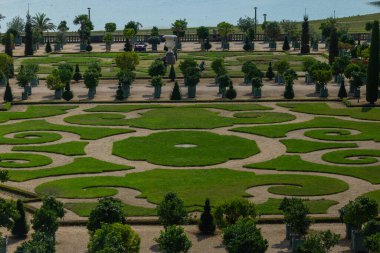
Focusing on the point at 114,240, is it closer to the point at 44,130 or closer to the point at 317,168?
the point at 317,168

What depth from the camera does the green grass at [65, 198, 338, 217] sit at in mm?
54594

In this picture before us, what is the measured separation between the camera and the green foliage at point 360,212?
159 feet

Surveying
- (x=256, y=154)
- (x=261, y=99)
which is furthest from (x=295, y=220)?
(x=261, y=99)

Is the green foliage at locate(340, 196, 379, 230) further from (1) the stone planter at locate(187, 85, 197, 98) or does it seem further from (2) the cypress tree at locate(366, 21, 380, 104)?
(1) the stone planter at locate(187, 85, 197, 98)

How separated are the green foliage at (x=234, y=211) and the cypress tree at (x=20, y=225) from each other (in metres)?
10.4

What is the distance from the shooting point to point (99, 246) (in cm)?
4141

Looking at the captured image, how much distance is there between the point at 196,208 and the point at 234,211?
20.7 feet

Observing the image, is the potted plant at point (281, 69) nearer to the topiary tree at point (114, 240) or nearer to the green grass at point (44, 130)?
the green grass at point (44, 130)

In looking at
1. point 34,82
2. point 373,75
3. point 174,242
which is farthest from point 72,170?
point 34,82

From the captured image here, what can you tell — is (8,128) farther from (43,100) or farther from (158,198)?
(158,198)

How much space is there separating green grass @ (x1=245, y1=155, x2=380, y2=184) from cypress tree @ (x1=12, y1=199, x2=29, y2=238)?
A: 21.0 metres

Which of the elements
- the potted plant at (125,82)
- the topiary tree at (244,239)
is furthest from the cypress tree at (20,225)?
the potted plant at (125,82)

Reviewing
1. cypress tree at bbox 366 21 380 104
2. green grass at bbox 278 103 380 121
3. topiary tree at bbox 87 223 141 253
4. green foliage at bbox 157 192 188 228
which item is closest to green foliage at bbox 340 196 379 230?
green foliage at bbox 157 192 188 228

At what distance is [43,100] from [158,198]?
151 feet
